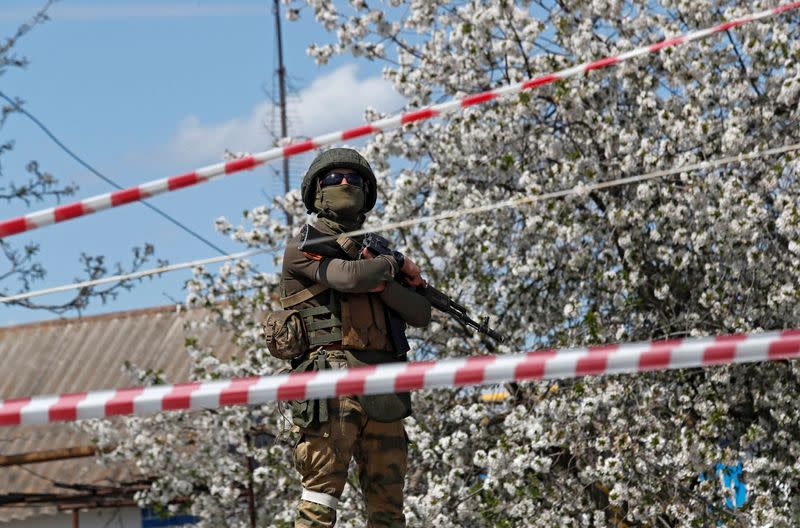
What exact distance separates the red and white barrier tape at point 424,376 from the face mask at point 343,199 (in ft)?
6.39

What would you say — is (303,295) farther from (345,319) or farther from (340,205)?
(340,205)

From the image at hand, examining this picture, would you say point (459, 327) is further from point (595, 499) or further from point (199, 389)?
point (199, 389)

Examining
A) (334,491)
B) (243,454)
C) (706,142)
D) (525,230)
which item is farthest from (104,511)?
(334,491)

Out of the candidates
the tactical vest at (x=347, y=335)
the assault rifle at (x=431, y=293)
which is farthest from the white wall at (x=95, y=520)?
the tactical vest at (x=347, y=335)

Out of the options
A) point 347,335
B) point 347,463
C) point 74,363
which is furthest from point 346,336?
point 74,363

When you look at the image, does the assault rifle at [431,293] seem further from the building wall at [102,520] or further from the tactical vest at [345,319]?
the building wall at [102,520]

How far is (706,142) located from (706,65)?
61cm

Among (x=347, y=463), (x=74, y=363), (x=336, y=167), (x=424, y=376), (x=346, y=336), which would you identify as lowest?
(x=424, y=376)

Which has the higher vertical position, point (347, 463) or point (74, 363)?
point (74, 363)

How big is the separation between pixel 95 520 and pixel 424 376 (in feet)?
49.5

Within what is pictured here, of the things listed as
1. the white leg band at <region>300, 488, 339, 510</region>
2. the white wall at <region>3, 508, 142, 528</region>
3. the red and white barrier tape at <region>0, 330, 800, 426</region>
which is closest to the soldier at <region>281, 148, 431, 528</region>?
the white leg band at <region>300, 488, 339, 510</region>

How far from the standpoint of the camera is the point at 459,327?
1070 centimetres

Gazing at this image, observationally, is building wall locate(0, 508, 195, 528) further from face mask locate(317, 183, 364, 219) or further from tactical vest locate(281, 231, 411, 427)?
face mask locate(317, 183, 364, 219)

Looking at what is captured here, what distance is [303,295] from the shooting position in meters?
5.36
